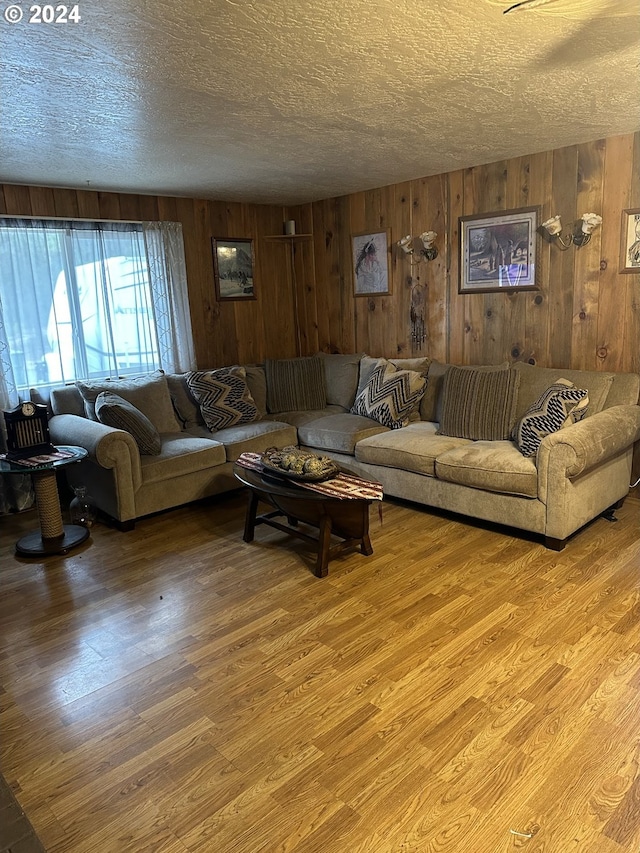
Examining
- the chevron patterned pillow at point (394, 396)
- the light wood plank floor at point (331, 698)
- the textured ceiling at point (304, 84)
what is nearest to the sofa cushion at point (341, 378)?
the chevron patterned pillow at point (394, 396)

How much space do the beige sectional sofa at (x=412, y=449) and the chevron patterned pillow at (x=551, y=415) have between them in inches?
3.1

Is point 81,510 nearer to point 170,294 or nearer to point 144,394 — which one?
point 144,394

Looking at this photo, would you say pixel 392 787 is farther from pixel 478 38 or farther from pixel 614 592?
pixel 478 38

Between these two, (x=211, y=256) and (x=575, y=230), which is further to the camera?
(x=211, y=256)

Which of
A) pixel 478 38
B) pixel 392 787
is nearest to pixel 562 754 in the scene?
pixel 392 787

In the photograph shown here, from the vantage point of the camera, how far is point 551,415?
136 inches

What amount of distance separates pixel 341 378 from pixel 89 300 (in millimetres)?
2097

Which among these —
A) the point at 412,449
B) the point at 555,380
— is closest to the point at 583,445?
the point at 555,380

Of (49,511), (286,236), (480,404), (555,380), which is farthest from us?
(286,236)

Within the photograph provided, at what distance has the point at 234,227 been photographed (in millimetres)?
5320

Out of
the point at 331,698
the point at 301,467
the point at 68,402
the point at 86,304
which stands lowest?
the point at 331,698

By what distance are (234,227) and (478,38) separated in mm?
3502

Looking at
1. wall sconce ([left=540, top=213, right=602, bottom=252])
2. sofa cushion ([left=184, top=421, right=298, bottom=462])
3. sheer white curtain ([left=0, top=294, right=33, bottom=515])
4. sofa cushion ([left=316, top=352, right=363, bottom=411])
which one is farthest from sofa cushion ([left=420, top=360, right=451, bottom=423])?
sheer white curtain ([left=0, top=294, right=33, bottom=515])

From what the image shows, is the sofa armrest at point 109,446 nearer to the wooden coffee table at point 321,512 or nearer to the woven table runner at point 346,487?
the wooden coffee table at point 321,512
